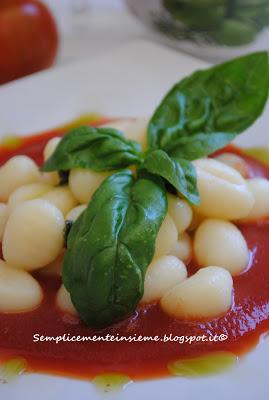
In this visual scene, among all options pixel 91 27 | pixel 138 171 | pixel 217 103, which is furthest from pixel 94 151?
pixel 91 27

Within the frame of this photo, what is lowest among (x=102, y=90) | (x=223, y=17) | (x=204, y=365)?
(x=204, y=365)

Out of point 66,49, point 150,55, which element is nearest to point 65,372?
point 150,55

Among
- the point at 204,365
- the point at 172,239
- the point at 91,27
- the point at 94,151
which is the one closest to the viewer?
the point at 204,365

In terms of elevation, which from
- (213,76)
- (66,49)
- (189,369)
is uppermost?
(213,76)

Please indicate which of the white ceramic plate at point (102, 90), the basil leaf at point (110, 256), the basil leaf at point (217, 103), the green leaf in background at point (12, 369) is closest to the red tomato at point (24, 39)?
the white ceramic plate at point (102, 90)

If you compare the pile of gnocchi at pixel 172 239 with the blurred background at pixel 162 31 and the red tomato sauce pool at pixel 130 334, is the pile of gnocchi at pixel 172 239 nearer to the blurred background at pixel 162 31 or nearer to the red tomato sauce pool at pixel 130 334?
the red tomato sauce pool at pixel 130 334

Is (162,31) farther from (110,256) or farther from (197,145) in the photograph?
(110,256)

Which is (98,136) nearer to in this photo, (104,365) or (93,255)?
(93,255)
